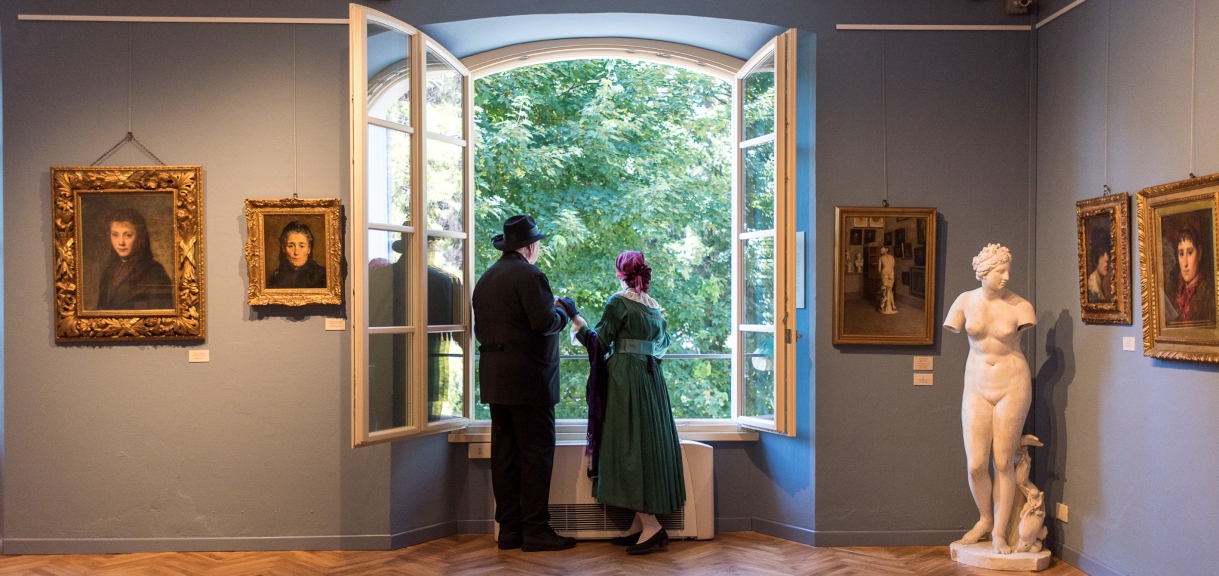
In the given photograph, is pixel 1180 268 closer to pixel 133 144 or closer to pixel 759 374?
pixel 759 374

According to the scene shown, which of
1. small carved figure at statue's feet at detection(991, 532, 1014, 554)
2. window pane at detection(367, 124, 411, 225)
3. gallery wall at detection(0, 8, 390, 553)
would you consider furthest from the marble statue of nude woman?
gallery wall at detection(0, 8, 390, 553)

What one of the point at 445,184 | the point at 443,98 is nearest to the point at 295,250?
the point at 445,184

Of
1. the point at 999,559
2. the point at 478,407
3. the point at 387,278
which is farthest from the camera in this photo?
the point at 478,407

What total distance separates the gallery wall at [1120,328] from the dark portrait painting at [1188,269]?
0.19m

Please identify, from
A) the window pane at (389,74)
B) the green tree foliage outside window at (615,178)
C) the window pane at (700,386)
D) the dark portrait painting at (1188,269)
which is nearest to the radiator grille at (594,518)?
the window pane at (700,386)

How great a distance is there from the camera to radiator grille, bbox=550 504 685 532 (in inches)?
191

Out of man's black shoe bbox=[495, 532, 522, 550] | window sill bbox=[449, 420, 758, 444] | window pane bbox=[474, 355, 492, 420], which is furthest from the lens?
window pane bbox=[474, 355, 492, 420]

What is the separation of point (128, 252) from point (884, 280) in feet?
12.9

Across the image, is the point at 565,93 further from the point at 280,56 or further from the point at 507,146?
the point at 280,56

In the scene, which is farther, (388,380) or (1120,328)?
(388,380)

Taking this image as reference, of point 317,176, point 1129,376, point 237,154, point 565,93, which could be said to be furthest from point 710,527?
point 565,93

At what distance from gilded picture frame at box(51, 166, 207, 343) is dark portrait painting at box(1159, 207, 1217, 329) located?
4.51 metres

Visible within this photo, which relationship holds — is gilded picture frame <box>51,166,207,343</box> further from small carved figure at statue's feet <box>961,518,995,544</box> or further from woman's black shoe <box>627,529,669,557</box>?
small carved figure at statue's feet <box>961,518,995,544</box>

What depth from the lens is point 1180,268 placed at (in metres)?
3.54
